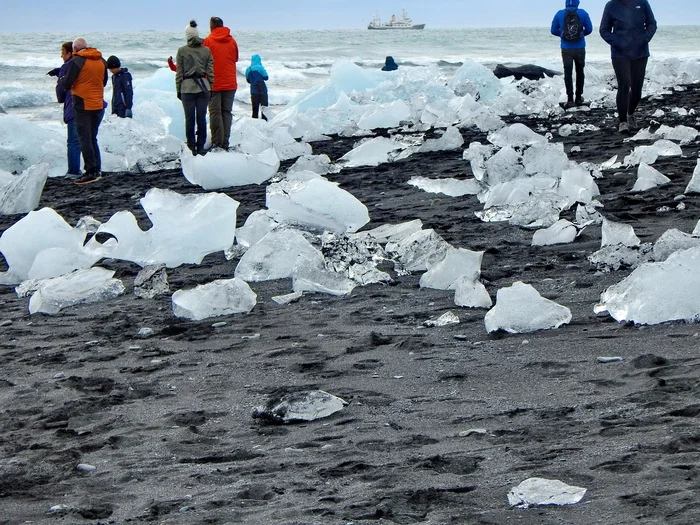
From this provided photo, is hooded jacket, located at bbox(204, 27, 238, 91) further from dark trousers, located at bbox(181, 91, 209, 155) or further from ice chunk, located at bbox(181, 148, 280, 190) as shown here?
ice chunk, located at bbox(181, 148, 280, 190)

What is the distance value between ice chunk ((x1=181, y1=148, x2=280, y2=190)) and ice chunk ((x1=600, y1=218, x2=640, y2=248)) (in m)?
3.79

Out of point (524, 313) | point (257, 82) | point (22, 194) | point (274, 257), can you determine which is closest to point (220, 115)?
point (22, 194)

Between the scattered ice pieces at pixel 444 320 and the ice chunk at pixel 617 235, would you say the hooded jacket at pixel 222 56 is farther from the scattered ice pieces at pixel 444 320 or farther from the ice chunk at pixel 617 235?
the scattered ice pieces at pixel 444 320

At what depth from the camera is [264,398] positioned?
288 cm

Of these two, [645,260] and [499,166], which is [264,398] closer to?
[645,260]

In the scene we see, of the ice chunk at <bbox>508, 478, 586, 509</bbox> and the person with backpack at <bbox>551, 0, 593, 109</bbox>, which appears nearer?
the ice chunk at <bbox>508, 478, 586, 509</bbox>

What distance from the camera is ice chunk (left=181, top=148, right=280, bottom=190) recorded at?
7.43m

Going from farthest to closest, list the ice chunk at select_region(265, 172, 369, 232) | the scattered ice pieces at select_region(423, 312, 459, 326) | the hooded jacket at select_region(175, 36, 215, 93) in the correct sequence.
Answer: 1. the hooded jacket at select_region(175, 36, 215, 93)
2. the ice chunk at select_region(265, 172, 369, 232)
3. the scattered ice pieces at select_region(423, 312, 459, 326)

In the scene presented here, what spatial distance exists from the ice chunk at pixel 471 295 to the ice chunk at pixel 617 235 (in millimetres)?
795

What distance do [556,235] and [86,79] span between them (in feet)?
16.7

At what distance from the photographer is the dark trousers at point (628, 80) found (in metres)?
8.32

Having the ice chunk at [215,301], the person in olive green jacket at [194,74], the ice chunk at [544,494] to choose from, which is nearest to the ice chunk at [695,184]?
the ice chunk at [215,301]

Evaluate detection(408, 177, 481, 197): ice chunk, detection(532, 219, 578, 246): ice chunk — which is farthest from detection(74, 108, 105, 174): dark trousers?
detection(532, 219, 578, 246): ice chunk

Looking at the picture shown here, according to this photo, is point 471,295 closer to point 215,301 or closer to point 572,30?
point 215,301
